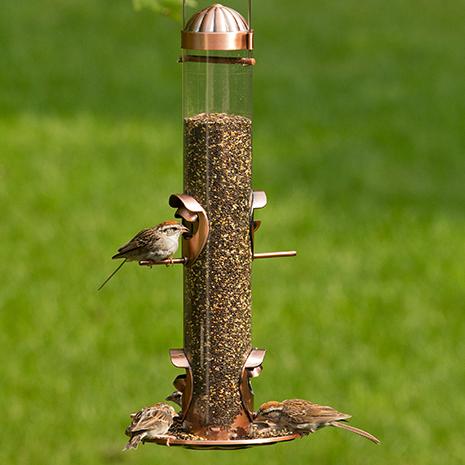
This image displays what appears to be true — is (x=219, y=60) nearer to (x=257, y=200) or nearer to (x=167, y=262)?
(x=257, y=200)

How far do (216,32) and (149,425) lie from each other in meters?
1.72

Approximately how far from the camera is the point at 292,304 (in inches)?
494

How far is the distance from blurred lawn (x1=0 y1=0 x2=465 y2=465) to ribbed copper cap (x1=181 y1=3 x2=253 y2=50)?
4.85 metres

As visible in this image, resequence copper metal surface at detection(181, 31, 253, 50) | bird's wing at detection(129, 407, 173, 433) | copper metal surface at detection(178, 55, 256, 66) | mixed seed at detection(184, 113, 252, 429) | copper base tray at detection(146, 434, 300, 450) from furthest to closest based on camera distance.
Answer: mixed seed at detection(184, 113, 252, 429), copper metal surface at detection(178, 55, 256, 66), copper metal surface at detection(181, 31, 253, 50), bird's wing at detection(129, 407, 173, 433), copper base tray at detection(146, 434, 300, 450)

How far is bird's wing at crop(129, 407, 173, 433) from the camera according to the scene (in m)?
5.71

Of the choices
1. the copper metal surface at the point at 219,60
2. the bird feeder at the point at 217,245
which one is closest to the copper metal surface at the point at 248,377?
the bird feeder at the point at 217,245

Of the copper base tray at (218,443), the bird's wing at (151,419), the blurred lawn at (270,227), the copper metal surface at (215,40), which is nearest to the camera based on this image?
the copper base tray at (218,443)

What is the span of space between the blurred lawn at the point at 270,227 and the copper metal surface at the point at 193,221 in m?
4.05

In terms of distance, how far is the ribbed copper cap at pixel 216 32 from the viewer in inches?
229

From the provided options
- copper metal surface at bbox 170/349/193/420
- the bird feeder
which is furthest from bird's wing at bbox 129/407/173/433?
copper metal surface at bbox 170/349/193/420

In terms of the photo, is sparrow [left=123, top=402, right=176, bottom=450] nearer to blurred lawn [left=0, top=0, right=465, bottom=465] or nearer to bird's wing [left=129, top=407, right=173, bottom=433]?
bird's wing [left=129, top=407, right=173, bottom=433]

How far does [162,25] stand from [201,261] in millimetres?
14816

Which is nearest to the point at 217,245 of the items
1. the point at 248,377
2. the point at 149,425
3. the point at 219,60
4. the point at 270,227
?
the point at 248,377

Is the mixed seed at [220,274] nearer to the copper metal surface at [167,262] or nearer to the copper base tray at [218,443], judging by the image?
the copper metal surface at [167,262]
